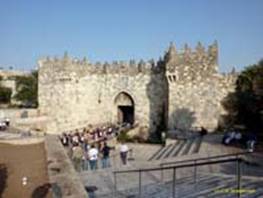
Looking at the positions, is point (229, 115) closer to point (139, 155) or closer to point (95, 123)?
point (139, 155)

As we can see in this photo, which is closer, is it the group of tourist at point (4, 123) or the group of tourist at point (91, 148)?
the group of tourist at point (91, 148)

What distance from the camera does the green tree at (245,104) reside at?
21.3 m

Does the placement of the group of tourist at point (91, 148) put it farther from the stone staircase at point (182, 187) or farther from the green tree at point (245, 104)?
the green tree at point (245, 104)

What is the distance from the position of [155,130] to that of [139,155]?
26.0 feet

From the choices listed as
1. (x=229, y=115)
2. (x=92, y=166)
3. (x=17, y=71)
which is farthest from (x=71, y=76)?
(x=17, y=71)

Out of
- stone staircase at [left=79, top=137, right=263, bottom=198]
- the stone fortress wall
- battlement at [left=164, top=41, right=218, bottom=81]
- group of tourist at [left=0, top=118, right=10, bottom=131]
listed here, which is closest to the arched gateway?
the stone fortress wall

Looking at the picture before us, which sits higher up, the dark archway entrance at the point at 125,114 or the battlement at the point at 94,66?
the battlement at the point at 94,66

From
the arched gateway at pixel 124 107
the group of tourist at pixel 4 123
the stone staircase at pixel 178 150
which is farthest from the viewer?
the arched gateway at pixel 124 107

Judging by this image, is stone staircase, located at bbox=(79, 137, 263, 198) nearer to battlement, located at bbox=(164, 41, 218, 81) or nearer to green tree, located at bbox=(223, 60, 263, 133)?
green tree, located at bbox=(223, 60, 263, 133)

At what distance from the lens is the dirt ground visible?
8570mm

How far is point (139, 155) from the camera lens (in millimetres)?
19578

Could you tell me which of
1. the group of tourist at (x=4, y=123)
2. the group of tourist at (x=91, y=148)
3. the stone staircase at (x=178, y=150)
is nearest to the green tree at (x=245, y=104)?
the stone staircase at (x=178, y=150)

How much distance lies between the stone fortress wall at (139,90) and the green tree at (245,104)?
49cm

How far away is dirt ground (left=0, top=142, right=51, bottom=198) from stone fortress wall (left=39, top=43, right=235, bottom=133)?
10.8m
